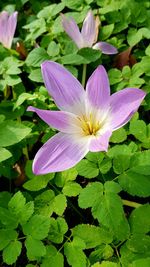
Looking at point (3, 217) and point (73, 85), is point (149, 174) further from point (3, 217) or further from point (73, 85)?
point (3, 217)

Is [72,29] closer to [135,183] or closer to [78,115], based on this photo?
[78,115]

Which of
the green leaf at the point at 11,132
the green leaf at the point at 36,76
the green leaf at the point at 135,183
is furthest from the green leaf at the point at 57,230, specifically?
the green leaf at the point at 36,76

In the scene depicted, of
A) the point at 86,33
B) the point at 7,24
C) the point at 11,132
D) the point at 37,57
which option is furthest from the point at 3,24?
the point at 11,132

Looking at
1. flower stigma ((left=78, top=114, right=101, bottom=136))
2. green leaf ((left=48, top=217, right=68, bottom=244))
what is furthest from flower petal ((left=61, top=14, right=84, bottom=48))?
green leaf ((left=48, top=217, right=68, bottom=244))

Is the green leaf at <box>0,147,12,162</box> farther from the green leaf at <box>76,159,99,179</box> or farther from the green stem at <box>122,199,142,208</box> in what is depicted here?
the green stem at <box>122,199,142,208</box>

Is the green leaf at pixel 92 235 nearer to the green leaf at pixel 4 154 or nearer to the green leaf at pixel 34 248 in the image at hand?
the green leaf at pixel 34 248

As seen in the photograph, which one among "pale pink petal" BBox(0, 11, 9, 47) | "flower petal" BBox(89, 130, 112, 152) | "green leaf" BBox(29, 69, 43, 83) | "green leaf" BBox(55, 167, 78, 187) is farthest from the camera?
"pale pink petal" BBox(0, 11, 9, 47)

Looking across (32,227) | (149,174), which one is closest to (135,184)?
(149,174)
